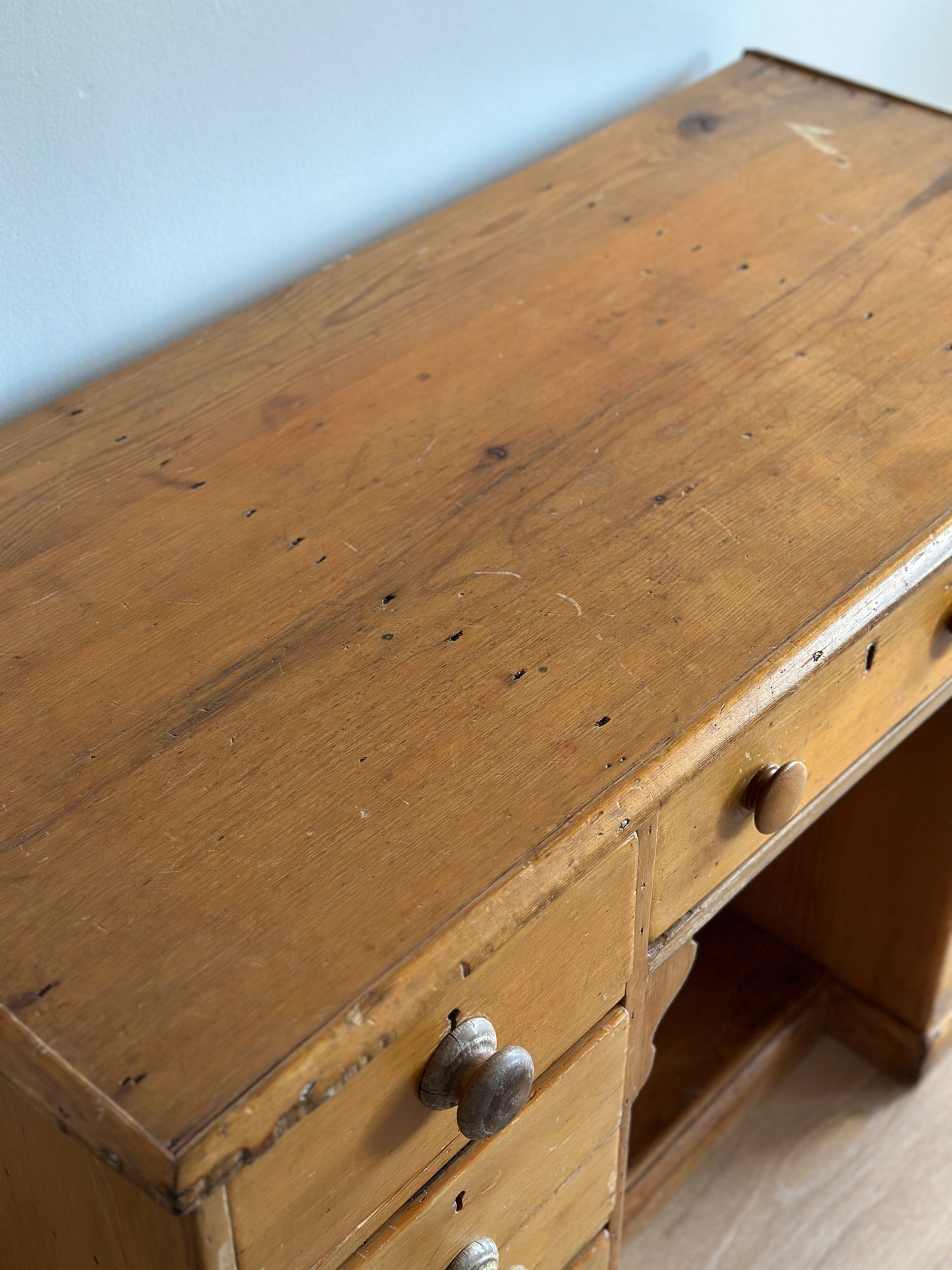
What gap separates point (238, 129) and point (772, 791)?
1.96 ft

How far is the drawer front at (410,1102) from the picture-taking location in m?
0.54

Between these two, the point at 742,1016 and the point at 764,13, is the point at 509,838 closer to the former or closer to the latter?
the point at 742,1016

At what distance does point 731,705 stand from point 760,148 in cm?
64

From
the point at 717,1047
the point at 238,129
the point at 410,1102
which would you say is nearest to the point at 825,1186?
the point at 717,1047

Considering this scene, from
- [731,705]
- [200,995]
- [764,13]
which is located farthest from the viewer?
[764,13]

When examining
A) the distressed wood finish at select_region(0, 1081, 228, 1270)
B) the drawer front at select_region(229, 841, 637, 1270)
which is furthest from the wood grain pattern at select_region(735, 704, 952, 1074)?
the distressed wood finish at select_region(0, 1081, 228, 1270)

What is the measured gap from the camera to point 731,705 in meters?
0.64

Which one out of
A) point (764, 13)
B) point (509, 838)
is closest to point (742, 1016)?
point (509, 838)

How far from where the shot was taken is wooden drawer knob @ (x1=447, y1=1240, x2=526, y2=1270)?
684mm

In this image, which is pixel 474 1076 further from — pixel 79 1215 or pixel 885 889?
pixel 885 889

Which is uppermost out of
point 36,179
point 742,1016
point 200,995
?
point 36,179

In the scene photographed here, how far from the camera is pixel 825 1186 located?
127 cm

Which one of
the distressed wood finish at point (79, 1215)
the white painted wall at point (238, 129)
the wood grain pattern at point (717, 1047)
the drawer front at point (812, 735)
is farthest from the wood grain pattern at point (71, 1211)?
the wood grain pattern at point (717, 1047)

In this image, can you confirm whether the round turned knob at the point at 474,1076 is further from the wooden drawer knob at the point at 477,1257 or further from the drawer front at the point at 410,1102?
the wooden drawer knob at the point at 477,1257
